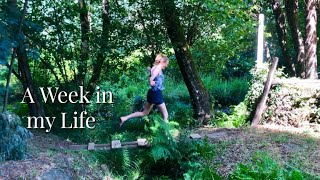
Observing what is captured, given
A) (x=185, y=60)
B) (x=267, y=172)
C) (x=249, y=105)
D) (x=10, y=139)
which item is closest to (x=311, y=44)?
(x=249, y=105)

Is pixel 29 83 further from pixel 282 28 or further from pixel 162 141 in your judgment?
pixel 282 28

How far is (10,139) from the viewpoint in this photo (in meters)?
4.95

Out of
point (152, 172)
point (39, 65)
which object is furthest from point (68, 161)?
point (39, 65)

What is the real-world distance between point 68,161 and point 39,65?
3.21 meters

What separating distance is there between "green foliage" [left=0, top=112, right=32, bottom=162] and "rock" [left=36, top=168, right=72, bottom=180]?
564 mm

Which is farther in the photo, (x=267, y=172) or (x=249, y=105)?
(x=249, y=105)

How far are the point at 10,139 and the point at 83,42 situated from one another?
10.5ft

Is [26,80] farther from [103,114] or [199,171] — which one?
[199,171]

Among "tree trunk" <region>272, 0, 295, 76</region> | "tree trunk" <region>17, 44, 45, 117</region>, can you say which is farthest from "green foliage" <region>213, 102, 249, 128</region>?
"tree trunk" <region>272, 0, 295, 76</region>

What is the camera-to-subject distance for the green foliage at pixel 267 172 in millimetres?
4445

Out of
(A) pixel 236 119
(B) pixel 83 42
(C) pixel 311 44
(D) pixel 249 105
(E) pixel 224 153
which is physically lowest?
(E) pixel 224 153

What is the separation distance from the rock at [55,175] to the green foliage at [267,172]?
2.21 m

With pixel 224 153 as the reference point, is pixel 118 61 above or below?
above

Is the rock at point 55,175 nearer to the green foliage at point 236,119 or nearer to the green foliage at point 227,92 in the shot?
the green foliage at point 236,119
